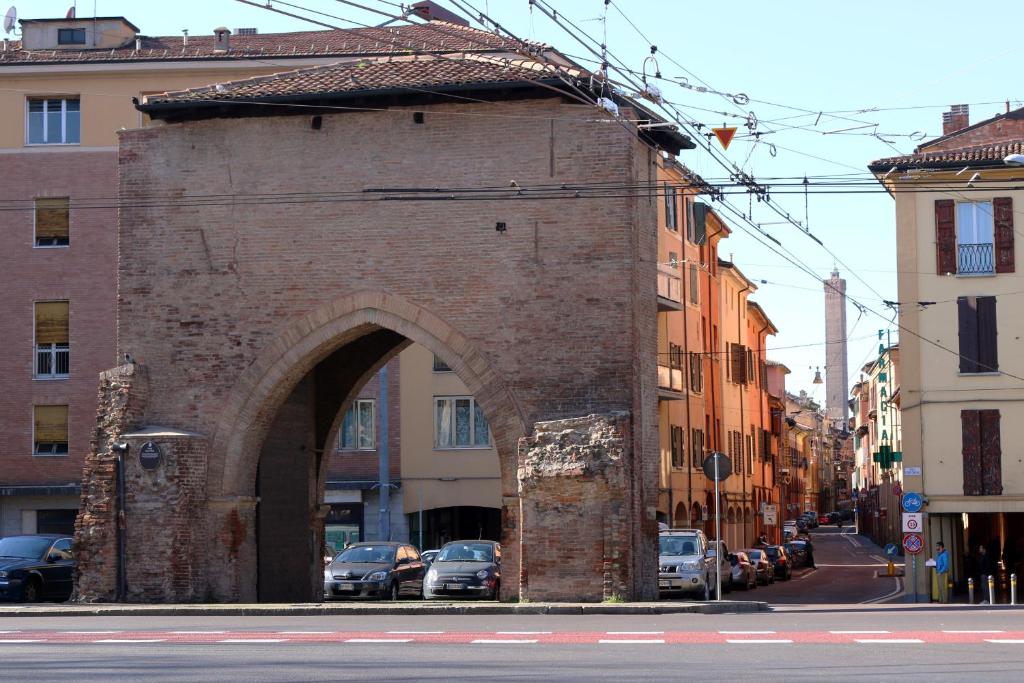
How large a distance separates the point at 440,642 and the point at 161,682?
4759mm

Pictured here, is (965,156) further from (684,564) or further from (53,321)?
(53,321)

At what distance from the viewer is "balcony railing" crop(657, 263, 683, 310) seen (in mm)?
47125

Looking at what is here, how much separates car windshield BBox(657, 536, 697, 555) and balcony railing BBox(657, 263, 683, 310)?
14.8m

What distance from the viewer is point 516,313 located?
26406 mm

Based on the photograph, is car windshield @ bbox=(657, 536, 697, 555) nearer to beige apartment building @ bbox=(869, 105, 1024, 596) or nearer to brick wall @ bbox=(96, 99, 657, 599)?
brick wall @ bbox=(96, 99, 657, 599)

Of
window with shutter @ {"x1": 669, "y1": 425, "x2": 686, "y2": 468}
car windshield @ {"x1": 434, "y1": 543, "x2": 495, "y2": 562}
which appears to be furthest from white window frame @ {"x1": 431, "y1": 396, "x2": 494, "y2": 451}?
car windshield @ {"x1": 434, "y1": 543, "x2": 495, "y2": 562}

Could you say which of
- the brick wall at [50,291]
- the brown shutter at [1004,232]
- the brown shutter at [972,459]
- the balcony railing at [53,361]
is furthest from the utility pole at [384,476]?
the brown shutter at [1004,232]

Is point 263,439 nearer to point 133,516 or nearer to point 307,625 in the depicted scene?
point 133,516

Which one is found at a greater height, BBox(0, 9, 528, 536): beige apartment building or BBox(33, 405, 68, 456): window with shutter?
BBox(0, 9, 528, 536): beige apartment building

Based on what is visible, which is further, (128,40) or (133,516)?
(128,40)

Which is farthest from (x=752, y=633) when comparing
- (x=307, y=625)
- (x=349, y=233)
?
(x=349, y=233)

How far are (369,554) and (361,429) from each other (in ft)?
53.8

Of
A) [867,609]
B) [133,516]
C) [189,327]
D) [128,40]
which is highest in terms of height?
[128,40]

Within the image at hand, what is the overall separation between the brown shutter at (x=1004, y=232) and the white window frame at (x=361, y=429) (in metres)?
18.9
